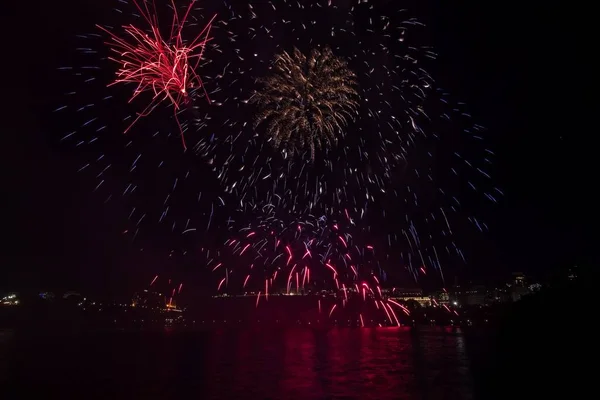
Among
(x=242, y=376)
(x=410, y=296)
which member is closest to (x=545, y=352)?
(x=242, y=376)

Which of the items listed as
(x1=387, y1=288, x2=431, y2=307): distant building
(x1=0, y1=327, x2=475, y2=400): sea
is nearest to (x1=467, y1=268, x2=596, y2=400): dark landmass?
(x1=0, y1=327, x2=475, y2=400): sea

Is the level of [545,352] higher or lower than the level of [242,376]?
higher

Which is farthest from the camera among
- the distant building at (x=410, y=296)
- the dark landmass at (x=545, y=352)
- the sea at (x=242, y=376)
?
the distant building at (x=410, y=296)

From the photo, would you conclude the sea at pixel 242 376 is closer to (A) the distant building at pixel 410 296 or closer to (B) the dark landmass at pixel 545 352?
(B) the dark landmass at pixel 545 352

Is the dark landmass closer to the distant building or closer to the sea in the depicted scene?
the sea

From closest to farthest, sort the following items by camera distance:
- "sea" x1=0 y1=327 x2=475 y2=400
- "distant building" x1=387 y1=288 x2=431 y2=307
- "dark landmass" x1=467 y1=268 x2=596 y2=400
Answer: "dark landmass" x1=467 y1=268 x2=596 y2=400
"sea" x1=0 y1=327 x2=475 y2=400
"distant building" x1=387 y1=288 x2=431 y2=307

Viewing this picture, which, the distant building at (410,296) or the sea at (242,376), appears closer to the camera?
the sea at (242,376)

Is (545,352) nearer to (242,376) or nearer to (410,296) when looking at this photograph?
(242,376)

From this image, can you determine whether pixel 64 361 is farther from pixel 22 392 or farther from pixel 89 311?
pixel 89 311

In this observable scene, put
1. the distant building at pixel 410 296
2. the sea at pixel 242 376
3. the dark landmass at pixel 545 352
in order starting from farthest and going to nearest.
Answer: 1. the distant building at pixel 410 296
2. the sea at pixel 242 376
3. the dark landmass at pixel 545 352

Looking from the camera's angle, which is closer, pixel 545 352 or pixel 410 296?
pixel 545 352

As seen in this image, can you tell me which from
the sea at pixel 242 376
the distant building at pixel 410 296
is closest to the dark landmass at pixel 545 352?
the sea at pixel 242 376

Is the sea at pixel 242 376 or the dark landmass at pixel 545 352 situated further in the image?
the sea at pixel 242 376

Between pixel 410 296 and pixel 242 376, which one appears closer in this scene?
pixel 242 376
